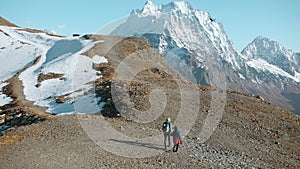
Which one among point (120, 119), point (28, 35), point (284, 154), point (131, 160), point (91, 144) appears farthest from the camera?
point (28, 35)

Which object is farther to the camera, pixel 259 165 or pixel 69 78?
pixel 69 78

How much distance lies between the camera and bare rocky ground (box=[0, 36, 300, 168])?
83.7ft

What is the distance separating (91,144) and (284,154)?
58.9ft

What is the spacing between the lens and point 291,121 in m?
42.2

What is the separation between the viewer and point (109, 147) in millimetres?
28344

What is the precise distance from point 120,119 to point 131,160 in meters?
13.4

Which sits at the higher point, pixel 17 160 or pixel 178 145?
pixel 178 145

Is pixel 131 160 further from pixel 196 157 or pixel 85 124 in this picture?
pixel 85 124

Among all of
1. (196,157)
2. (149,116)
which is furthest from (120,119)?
(196,157)

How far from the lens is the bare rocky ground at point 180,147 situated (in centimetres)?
2550

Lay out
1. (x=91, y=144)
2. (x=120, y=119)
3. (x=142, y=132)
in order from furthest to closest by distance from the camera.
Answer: (x=120, y=119) < (x=142, y=132) < (x=91, y=144)

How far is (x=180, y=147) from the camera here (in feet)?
97.1

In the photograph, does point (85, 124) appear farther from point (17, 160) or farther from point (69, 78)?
point (69, 78)

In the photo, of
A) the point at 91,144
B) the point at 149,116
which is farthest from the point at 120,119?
the point at 91,144
